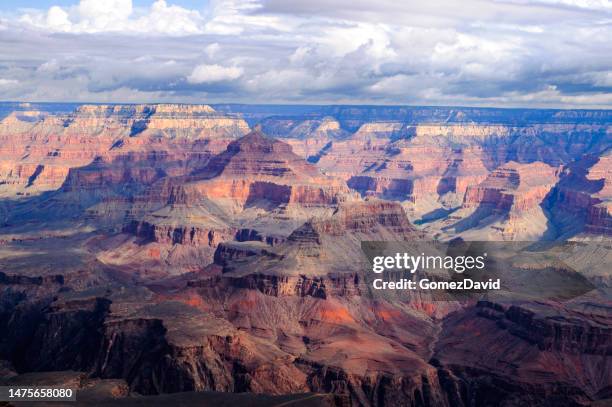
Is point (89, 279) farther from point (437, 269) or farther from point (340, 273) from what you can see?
point (437, 269)

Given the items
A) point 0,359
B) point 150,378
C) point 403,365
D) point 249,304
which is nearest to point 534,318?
point 403,365

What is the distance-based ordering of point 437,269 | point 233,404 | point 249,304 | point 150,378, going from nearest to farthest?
point 233,404 → point 150,378 → point 249,304 → point 437,269

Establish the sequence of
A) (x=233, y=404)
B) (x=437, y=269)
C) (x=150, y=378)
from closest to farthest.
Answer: (x=233, y=404) → (x=150, y=378) → (x=437, y=269)

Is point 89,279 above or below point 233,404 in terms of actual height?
below

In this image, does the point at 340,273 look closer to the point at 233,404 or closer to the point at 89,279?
the point at 89,279

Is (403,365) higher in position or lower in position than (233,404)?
lower

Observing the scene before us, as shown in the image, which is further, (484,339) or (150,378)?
(484,339)

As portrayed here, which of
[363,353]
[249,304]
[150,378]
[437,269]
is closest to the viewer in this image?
[150,378]

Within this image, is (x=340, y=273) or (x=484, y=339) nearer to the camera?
(x=484, y=339)

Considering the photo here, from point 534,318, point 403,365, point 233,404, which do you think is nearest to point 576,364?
point 534,318
